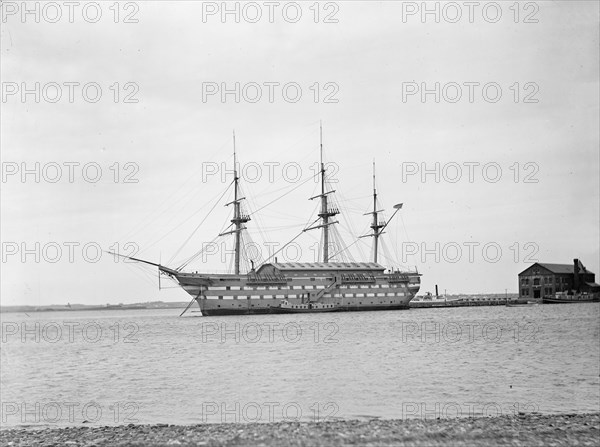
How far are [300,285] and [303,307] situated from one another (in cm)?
299

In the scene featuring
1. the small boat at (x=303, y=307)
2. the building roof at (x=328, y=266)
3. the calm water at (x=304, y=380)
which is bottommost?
the small boat at (x=303, y=307)

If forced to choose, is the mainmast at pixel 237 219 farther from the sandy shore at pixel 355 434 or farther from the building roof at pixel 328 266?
the sandy shore at pixel 355 434

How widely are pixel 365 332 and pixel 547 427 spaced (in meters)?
39.7

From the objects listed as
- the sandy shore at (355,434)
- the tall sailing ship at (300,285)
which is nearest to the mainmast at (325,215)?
the tall sailing ship at (300,285)

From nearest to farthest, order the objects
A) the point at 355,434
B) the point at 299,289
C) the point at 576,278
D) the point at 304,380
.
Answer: the point at 355,434, the point at 304,380, the point at 299,289, the point at 576,278

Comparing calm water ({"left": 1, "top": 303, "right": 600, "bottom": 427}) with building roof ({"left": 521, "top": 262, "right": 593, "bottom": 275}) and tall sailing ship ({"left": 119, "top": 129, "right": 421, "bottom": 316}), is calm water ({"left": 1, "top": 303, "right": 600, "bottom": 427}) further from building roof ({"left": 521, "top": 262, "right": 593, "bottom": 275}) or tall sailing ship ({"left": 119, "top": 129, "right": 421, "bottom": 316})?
building roof ({"left": 521, "top": 262, "right": 593, "bottom": 275})

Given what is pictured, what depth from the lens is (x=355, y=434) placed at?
39.6ft

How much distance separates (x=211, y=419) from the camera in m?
17.1

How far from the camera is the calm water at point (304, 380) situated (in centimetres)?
1830

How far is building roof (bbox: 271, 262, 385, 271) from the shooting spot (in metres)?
90.6

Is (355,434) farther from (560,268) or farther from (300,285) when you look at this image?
(560,268)

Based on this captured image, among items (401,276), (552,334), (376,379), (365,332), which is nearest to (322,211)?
(401,276)

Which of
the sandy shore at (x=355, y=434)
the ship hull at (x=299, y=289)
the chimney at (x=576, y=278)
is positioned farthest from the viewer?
the chimney at (x=576, y=278)

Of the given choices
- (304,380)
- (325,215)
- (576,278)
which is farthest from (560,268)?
(304,380)
